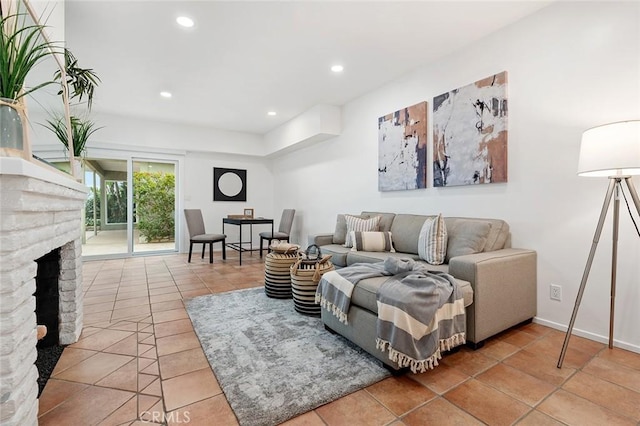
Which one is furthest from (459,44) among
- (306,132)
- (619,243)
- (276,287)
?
(276,287)

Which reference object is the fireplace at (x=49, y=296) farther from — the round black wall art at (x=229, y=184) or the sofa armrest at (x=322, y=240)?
the round black wall art at (x=229, y=184)

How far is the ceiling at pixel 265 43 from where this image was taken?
94.6 inches

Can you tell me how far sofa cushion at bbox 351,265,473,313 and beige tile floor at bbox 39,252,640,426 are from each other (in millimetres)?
399

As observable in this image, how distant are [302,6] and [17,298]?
2547 mm

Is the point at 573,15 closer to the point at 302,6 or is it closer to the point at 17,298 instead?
the point at 302,6

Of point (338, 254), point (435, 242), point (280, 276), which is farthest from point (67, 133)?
point (435, 242)

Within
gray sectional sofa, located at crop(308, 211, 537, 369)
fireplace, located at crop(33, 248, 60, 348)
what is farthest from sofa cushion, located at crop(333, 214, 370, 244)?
fireplace, located at crop(33, 248, 60, 348)

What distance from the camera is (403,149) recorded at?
3611mm

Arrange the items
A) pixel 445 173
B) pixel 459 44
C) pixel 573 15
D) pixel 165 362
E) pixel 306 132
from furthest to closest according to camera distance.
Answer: pixel 306 132
pixel 445 173
pixel 459 44
pixel 573 15
pixel 165 362

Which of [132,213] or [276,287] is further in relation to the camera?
[132,213]

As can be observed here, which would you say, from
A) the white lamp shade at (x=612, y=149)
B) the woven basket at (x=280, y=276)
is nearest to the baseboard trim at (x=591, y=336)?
the white lamp shade at (x=612, y=149)

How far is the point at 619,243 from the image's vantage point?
2068 mm

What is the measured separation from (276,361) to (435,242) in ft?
5.55

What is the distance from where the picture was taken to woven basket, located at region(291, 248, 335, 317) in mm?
2596
